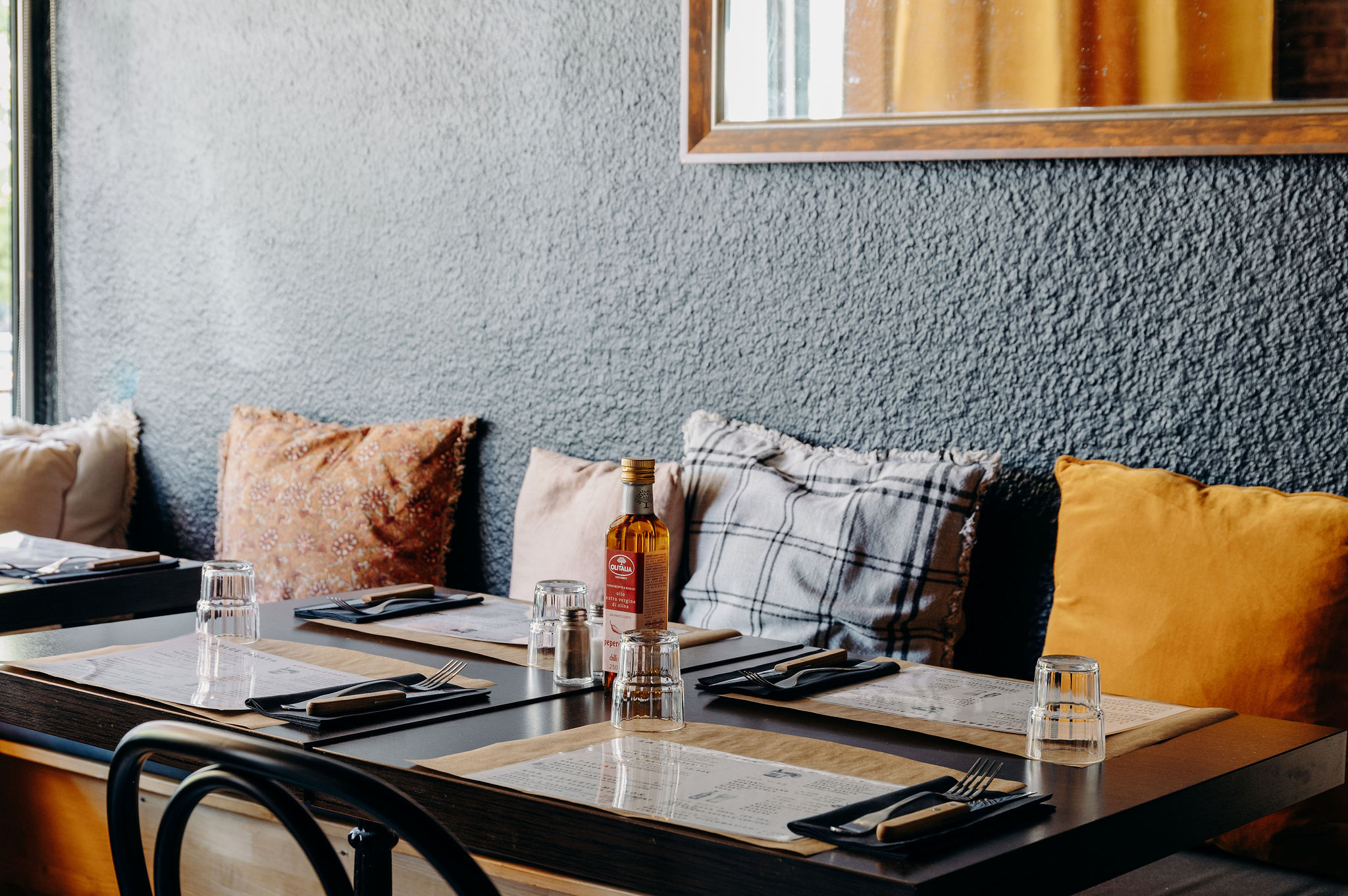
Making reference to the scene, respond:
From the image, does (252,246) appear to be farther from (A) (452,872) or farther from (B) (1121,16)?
(A) (452,872)

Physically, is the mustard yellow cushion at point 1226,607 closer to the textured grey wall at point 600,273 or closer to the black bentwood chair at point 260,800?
the textured grey wall at point 600,273

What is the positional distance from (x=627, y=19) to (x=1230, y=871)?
1934 millimetres

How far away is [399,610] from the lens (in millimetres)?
1890

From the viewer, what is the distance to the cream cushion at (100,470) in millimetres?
3486

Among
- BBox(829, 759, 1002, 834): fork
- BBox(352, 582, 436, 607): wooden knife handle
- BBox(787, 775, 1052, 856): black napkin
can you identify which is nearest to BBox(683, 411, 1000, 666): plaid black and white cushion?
BBox(352, 582, 436, 607): wooden knife handle

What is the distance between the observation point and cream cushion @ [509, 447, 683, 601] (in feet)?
8.30

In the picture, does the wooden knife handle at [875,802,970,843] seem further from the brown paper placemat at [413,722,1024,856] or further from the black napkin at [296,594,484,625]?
the black napkin at [296,594,484,625]

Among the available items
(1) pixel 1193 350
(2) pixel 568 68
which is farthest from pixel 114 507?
(1) pixel 1193 350

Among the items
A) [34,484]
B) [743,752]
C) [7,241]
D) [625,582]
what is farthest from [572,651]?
[7,241]

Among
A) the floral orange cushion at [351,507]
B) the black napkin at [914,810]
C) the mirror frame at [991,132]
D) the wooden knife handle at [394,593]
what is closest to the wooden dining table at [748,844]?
the black napkin at [914,810]

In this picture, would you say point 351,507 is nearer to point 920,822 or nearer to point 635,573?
point 635,573

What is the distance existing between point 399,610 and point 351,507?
114 cm

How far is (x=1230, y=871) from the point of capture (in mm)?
1780

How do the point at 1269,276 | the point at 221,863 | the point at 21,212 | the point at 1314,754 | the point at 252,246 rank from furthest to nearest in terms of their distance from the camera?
the point at 21,212, the point at 252,246, the point at 1269,276, the point at 221,863, the point at 1314,754
